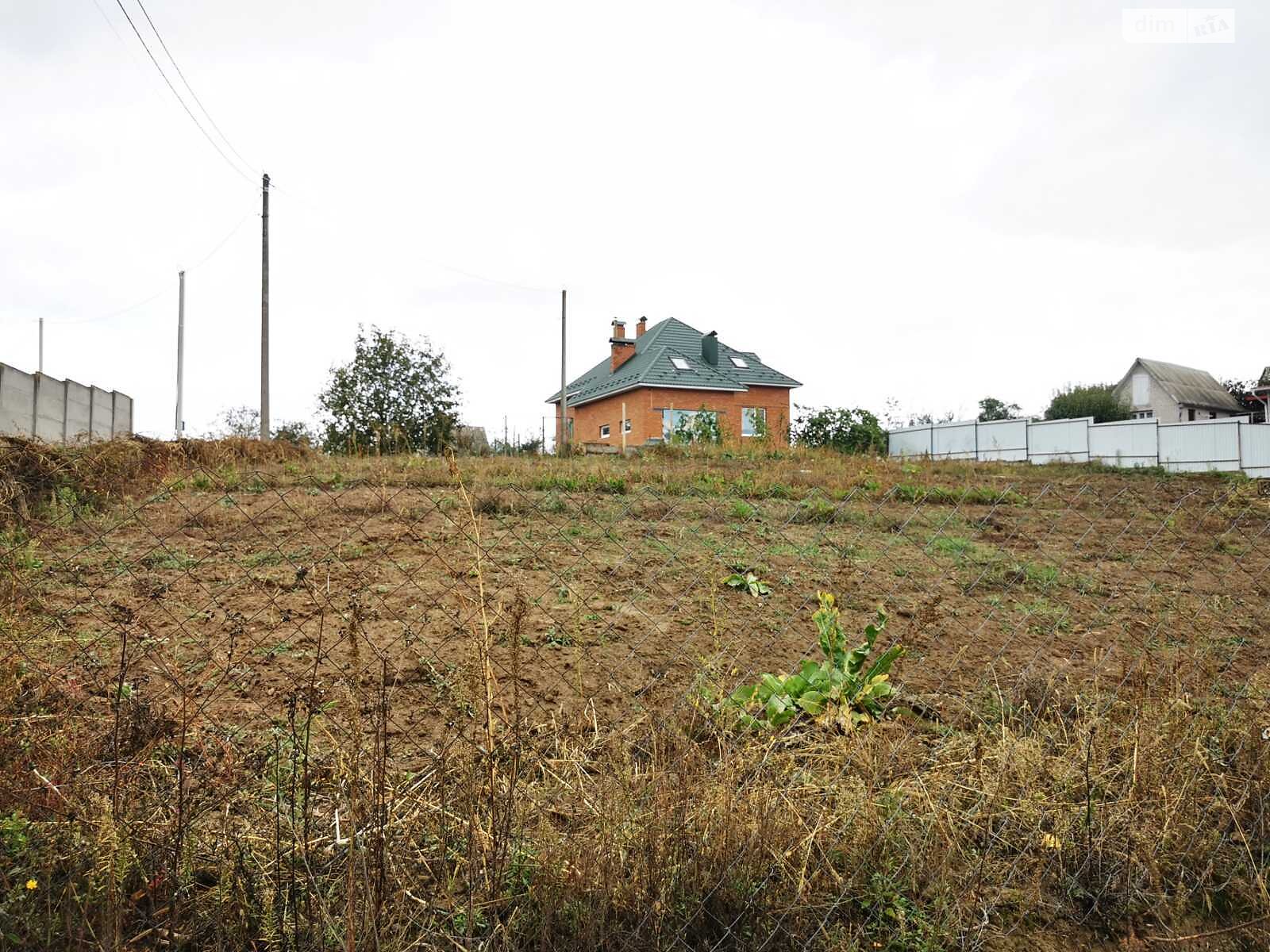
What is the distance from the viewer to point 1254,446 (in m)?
16.7

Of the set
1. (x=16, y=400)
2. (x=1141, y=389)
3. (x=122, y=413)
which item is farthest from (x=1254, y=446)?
(x=1141, y=389)

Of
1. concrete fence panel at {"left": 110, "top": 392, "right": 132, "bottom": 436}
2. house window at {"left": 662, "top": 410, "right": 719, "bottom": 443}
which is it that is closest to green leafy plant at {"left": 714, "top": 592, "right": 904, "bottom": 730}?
house window at {"left": 662, "top": 410, "right": 719, "bottom": 443}

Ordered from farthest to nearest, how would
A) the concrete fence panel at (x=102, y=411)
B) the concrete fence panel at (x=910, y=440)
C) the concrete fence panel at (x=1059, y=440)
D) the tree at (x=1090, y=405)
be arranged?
the tree at (x=1090, y=405) < the concrete fence panel at (x=910, y=440) < the concrete fence panel at (x=1059, y=440) < the concrete fence panel at (x=102, y=411)

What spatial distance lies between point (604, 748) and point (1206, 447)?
19197 millimetres

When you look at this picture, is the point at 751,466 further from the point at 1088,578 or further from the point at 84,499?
the point at 84,499

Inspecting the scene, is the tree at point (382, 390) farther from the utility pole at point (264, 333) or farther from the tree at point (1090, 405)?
the tree at point (1090, 405)

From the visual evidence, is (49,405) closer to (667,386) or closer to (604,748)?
(604,748)

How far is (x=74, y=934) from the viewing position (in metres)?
1.84

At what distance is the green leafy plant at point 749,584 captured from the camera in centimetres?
445

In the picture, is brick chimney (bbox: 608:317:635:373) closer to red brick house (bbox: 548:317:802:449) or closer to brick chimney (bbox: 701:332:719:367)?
red brick house (bbox: 548:317:802:449)

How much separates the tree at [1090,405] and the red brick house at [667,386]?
1650cm

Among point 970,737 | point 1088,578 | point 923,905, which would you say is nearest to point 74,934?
point 923,905

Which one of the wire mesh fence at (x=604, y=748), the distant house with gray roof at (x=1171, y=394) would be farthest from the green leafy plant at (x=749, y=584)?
the distant house with gray roof at (x=1171, y=394)

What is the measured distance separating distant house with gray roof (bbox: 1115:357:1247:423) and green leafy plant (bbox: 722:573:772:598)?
41.0 meters
